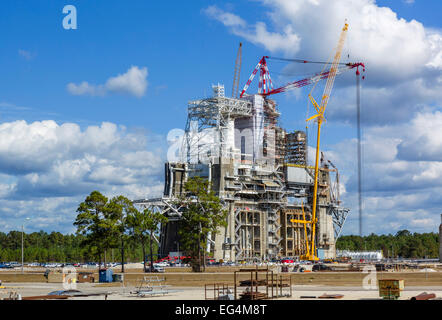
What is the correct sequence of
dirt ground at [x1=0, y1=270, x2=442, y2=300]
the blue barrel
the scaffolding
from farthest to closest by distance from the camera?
the scaffolding
the blue barrel
dirt ground at [x1=0, y1=270, x2=442, y2=300]

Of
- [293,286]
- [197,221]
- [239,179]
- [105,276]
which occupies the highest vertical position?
[239,179]

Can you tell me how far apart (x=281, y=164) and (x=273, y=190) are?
50.7 feet

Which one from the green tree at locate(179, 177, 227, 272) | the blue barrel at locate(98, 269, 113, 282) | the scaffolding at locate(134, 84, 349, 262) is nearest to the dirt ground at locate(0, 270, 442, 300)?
the blue barrel at locate(98, 269, 113, 282)

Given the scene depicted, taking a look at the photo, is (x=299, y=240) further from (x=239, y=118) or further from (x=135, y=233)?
(x=135, y=233)

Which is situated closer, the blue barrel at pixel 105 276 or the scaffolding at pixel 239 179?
the blue barrel at pixel 105 276

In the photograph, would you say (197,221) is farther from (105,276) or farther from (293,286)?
(293,286)

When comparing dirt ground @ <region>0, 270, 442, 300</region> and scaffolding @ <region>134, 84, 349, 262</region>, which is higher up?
scaffolding @ <region>134, 84, 349, 262</region>

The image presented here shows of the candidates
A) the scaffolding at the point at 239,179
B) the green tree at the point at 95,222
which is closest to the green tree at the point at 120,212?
the green tree at the point at 95,222

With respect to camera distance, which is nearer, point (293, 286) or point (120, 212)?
point (293, 286)

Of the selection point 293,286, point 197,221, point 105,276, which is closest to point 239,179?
point 197,221

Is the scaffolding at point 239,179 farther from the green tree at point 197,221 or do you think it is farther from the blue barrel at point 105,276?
the blue barrel at point 105,276

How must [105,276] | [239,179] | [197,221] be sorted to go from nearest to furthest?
[105,276] → [197,221] → [239,179]

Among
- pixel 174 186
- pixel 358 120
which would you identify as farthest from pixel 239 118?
pixel 358 120

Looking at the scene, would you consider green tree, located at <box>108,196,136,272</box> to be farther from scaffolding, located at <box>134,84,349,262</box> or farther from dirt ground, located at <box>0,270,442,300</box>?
scaffolding, located at <box>134,84,349,262</box>
